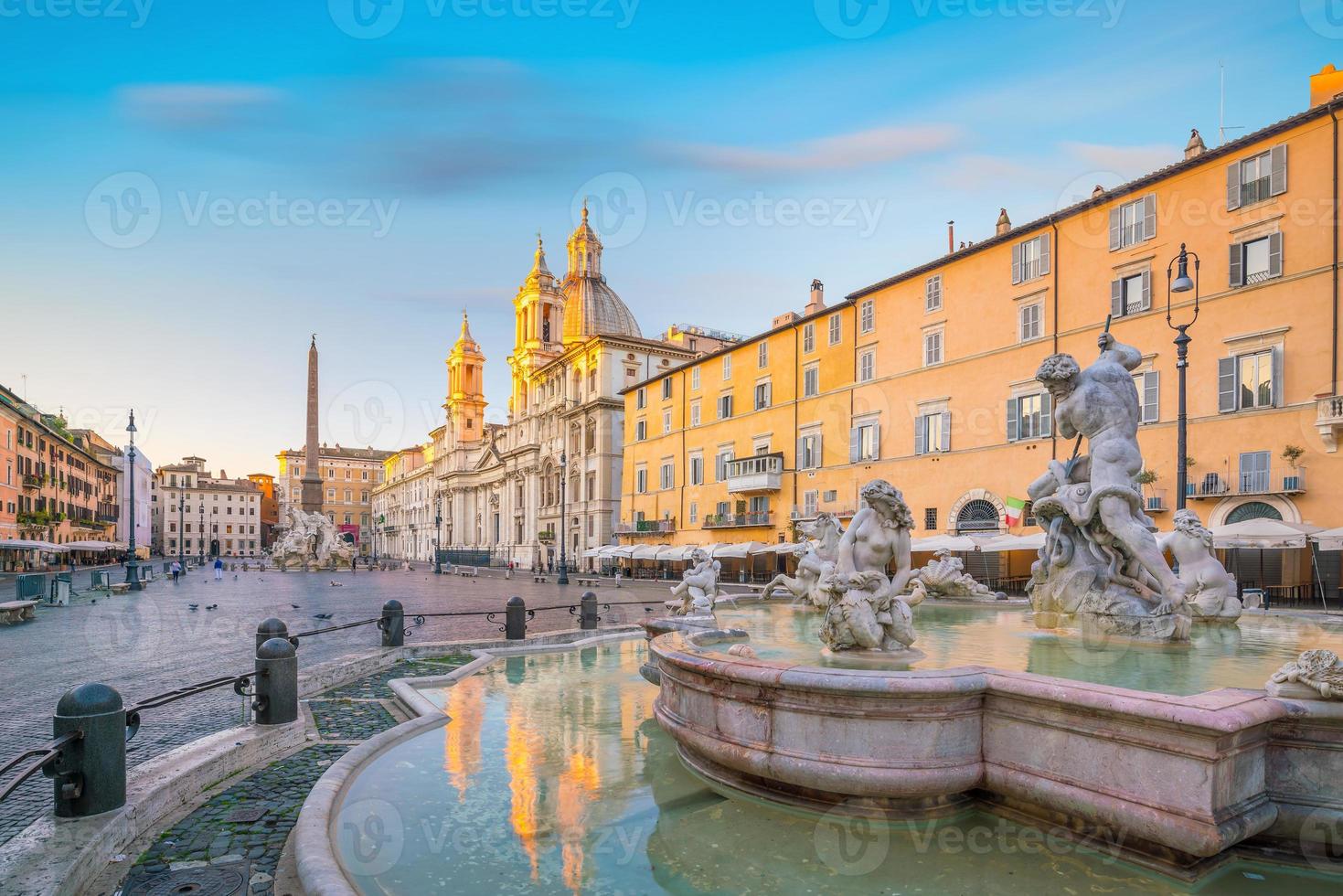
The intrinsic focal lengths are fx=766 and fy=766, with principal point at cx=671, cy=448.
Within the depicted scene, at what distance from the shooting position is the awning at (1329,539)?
60.2ft

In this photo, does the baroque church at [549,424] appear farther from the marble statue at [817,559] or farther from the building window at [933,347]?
the marble statue at [817,559]

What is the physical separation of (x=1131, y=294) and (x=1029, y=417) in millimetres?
5111

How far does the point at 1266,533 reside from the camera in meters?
18.6

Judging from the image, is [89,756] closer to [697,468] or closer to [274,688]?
[274,688]

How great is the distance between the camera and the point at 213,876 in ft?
13.8

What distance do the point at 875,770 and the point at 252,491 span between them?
13981 cm

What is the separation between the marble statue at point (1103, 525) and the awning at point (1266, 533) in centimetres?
1499

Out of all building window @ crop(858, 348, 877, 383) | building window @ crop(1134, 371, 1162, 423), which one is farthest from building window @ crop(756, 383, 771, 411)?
building window @ crop(1134, 371, 1162, 423)

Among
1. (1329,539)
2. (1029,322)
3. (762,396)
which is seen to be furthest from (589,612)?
(762,396)

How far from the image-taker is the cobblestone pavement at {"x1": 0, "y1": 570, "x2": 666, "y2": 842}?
24.9 feet

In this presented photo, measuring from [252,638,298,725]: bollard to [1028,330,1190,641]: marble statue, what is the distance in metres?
7.16

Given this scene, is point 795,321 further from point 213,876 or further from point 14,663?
point 213,876

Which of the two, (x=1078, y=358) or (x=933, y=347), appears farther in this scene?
(x=933, y=347)

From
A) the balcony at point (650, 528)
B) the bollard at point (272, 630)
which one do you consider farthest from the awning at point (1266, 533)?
the balcony at point (650, 528)
